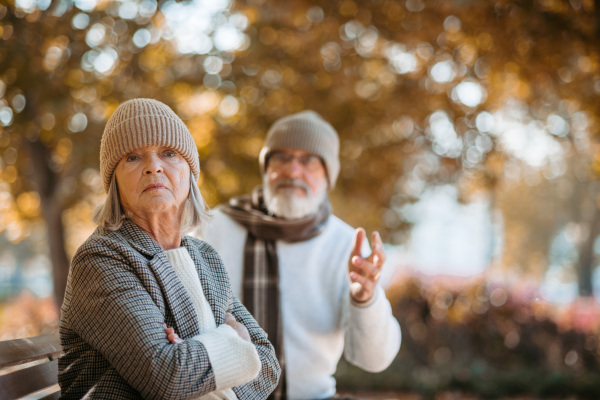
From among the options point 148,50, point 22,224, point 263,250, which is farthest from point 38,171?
point 263,250

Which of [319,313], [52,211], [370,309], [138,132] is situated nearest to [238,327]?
[138,132]

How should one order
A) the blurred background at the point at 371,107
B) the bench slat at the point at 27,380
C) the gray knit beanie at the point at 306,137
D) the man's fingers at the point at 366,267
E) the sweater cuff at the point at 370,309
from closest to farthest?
the bench slat at the point at 27,380 → the man's fingers at the point at 366,267 → the sweater cuff at the point at 370,309 → the gray knit beanie at the point at 306,137 → the blurred background at the point at 371,107

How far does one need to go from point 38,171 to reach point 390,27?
3390mm

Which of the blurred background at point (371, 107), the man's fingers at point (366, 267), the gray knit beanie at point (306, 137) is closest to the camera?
the man's fingers at point (366, 267)

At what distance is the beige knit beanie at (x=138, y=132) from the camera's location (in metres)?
1.86

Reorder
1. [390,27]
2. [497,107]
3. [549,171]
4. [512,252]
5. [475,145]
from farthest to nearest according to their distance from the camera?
[512,252]
[549,171]
[497,107]
[475,145]
[390,27]

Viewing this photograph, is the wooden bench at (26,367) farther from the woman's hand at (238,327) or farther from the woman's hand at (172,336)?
the woman's hand at (238,327)

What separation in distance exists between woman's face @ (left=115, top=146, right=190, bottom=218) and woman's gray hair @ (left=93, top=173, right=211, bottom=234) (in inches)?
1.0

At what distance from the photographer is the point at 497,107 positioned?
655cm

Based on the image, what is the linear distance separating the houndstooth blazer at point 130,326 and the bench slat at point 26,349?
8.2 inches

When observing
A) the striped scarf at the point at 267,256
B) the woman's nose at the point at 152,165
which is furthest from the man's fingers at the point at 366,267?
the woman's nose at the point at 152,165

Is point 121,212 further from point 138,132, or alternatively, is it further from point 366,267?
point 366,267

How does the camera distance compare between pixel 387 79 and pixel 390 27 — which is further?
pixel 387 79

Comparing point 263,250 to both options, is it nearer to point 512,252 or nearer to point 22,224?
point 22,224
